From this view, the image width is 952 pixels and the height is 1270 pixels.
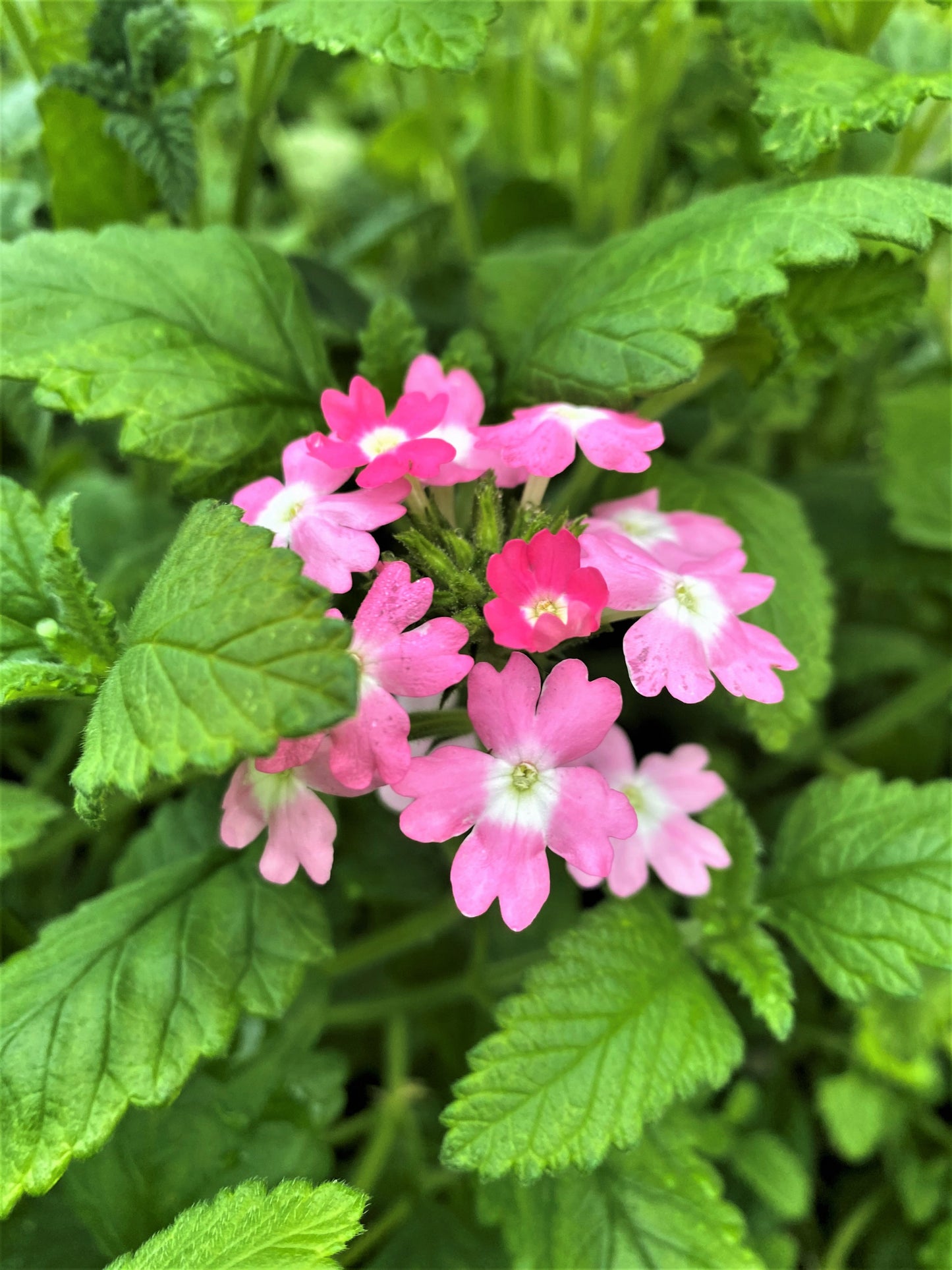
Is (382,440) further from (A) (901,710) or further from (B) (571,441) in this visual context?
(A) (901,710)

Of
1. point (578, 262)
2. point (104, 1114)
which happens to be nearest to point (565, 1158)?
point (104, 1114)

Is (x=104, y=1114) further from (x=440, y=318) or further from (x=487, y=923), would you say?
(x=440, y=318)

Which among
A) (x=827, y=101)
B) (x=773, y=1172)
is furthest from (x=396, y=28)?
(x=773, y=1172)

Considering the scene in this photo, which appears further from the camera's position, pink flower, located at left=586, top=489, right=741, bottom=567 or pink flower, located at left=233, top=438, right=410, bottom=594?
pink flower, located at left=586, top=489, right=741, bottom=567

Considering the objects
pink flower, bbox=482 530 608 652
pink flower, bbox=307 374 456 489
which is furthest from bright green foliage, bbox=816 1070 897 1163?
pink flower, bbox=307 374 456 489

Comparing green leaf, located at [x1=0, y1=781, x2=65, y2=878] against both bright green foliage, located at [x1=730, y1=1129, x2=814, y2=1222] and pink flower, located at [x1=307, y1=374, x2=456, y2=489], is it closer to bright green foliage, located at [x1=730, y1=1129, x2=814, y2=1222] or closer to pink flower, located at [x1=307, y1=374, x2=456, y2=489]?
pink flower, located at [x1=307, y1=374, x2=456, y2=489]

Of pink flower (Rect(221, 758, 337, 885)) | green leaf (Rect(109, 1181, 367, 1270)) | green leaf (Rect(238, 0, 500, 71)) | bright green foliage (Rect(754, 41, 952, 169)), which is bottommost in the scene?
green leaf (Rect(109, 1181, 367, 1270))

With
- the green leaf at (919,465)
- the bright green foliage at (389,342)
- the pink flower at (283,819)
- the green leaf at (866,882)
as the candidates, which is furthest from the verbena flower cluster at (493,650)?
the green leaf at (919,465)
